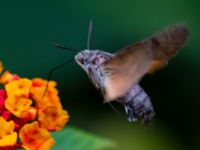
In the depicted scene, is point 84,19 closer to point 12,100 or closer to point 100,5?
point 100,5

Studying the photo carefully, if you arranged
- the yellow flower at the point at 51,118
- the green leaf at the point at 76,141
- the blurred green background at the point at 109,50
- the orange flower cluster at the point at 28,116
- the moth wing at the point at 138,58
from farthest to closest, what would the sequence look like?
1. the blurred green background at the point at 109,50
2. the green leaf at the point at 76,141
3. the yellow flower at the point at 51,118
4. the orange flower cluster at the point at 28,116
5. the moth wing at the point at 138,58

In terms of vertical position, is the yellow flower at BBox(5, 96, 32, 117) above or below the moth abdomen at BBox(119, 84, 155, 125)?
above

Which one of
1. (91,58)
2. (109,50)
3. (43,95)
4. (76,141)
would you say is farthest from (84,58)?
(109,50)

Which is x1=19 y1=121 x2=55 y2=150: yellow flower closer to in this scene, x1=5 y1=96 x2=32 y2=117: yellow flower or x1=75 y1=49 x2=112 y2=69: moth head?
x1=5 y1=96 x2=32 y2=117: yellow flower

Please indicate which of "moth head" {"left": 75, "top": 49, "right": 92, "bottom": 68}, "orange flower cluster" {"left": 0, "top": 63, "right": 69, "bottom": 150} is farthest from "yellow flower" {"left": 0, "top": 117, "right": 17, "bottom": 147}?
"moth head" {"left": 75, "top": 49, "right": 92, "bottom": 68}

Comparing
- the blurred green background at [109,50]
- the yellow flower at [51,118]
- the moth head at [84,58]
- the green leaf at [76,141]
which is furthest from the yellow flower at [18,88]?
the blurred green background at [109,50]

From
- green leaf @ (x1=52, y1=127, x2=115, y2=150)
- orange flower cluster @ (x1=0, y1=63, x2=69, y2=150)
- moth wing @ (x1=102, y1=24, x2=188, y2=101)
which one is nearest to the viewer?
moth wing @ (x1=102, y1=24, x2=188, y2=101)

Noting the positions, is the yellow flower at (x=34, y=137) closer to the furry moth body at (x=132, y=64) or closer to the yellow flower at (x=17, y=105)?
the yellow flower at (x=17, y=105)
